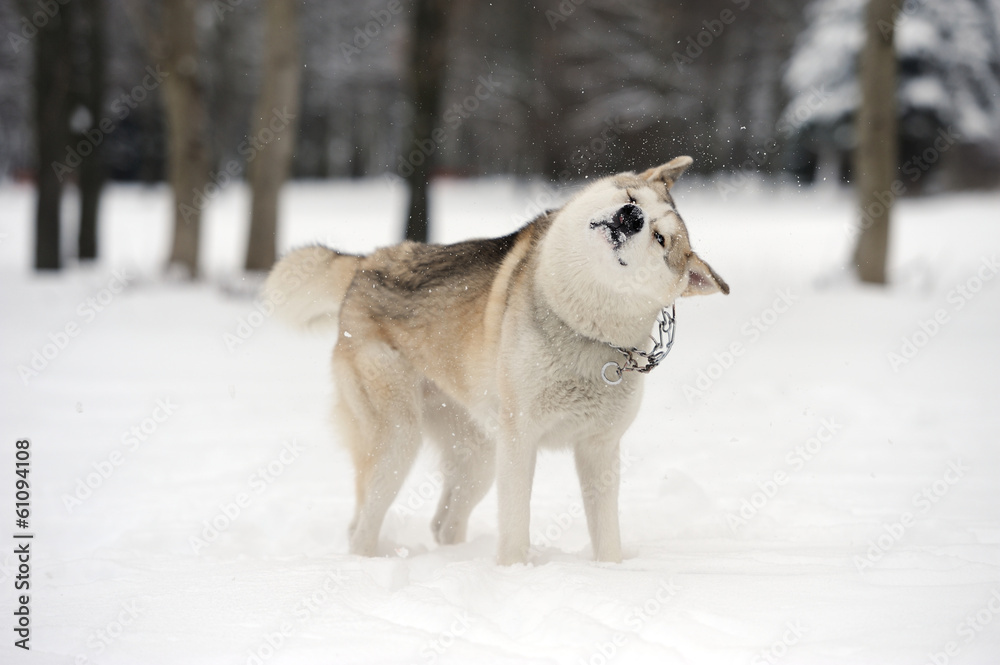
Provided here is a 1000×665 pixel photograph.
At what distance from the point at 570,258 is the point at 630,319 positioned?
0.35 meters

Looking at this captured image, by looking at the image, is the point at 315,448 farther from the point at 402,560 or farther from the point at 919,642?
the point at 919,642

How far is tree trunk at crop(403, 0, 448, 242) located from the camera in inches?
432

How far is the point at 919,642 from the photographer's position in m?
2.46

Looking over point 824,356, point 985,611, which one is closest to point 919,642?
point 985,611

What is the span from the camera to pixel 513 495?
11.0 feet

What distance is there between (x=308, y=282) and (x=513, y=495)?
169 cm
